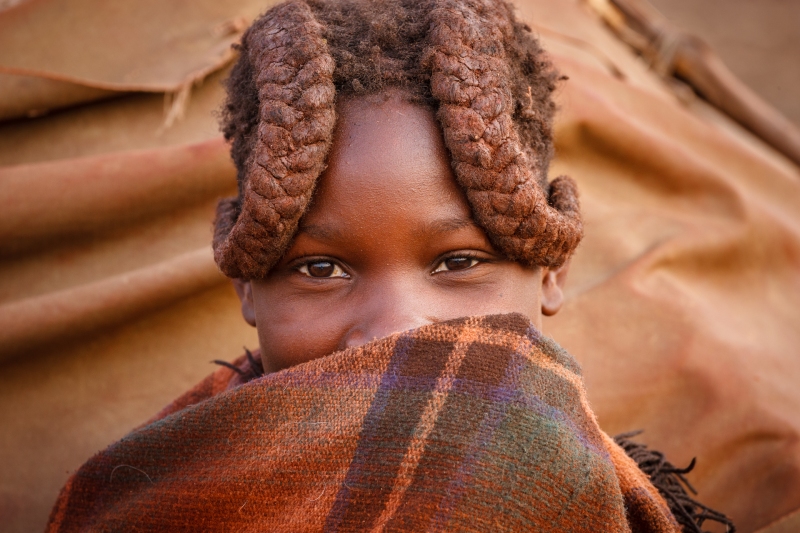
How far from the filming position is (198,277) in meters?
2.43

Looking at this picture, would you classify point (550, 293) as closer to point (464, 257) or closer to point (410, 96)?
point (464, 257)

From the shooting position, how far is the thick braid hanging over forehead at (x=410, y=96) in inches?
60.3

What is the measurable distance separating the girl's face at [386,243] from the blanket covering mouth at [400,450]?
152mm

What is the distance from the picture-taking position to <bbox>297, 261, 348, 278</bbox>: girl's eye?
5.33 feet

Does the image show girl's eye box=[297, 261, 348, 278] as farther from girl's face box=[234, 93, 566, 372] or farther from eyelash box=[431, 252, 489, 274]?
eyelash box=[431, 252, 489, 274]

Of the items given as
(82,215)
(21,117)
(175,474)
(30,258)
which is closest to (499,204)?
(175,474)

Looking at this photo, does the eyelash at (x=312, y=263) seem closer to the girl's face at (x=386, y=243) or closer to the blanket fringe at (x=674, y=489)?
the girl's face at (x=386, y=243)

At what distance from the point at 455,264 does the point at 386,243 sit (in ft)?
0.55

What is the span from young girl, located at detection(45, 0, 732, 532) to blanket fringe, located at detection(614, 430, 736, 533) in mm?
24

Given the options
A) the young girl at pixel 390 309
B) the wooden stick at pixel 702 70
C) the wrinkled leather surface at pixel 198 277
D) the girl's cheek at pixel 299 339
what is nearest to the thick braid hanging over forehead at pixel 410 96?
the young girl at pixel 390 309

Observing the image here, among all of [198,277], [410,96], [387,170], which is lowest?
[198,277]

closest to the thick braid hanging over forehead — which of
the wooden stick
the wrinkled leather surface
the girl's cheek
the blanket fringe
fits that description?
the girl's cheek

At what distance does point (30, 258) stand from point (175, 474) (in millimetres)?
1310

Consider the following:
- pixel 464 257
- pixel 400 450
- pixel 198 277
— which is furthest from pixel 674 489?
pixel 198 277
